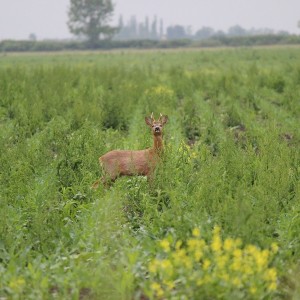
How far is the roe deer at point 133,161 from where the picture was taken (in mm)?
6461

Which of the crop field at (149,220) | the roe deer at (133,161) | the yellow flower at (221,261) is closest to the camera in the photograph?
the yellow flower at (221,261)

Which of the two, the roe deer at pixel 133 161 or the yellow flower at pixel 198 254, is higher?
the yellow flower at pixel 198 254

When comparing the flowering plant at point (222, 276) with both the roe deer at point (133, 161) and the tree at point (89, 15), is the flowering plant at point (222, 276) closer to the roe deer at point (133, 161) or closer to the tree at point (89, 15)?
the roe deer at point (133, 161)

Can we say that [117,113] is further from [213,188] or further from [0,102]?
[213,188]

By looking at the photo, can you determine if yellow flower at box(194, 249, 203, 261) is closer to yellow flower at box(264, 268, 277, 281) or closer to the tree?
yellow flower at box(264, 268, 277, 281)

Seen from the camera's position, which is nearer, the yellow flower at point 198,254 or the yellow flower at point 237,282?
the yellow flower at point 237,282

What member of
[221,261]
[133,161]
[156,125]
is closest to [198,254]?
[221,261]

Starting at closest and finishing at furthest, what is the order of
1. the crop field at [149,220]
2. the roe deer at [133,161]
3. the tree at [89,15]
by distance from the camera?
the crop field at [149,220] < the roe deer at [133,161] < the tree at [89,15]

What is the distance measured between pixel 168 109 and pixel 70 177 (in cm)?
534

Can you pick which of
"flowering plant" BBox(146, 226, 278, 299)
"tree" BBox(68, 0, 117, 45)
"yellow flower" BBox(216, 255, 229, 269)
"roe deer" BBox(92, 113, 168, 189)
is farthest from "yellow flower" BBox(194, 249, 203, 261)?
"tree" BBox(68, 0, 117, 45)

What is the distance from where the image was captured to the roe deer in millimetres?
6461

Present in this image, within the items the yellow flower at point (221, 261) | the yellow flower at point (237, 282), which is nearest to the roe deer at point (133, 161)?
the yellow flower at point (221, 261)

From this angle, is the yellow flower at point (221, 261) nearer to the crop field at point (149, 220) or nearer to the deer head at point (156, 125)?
the crop field at point (149, 220)

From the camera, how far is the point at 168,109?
11.8 m
